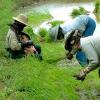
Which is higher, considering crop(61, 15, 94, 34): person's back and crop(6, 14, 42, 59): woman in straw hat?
crop(61, 15, 94, 34): person's back

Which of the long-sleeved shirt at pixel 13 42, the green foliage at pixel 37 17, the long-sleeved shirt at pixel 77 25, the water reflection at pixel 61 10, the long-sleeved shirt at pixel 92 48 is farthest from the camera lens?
the water reflection at pixel 61 10

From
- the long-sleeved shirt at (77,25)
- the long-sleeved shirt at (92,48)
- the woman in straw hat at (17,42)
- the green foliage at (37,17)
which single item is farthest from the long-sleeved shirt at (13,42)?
the green foliage at (37,17)

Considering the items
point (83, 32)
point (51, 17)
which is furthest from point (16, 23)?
point (51, 17)

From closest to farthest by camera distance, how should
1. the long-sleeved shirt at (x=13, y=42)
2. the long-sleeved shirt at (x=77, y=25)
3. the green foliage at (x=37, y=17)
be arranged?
the long-sleeved shirt at (x=77, y=25)
the long-sleeved shirt at (x=13, y=42)
the green foliage at (x=37, y=17)

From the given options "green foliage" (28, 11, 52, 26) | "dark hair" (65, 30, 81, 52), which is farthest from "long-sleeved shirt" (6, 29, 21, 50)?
"green foliage" (28, 11, 52, 26)

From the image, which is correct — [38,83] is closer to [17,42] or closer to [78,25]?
[78,25]

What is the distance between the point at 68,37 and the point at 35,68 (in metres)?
0.87

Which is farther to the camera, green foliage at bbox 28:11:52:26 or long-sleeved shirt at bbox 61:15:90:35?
green foliage at bbox 28:11:52:26

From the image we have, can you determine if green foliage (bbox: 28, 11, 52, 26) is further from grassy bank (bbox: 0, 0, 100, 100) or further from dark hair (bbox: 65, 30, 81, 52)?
dark hair (bbox: 65, 30, 81, 52)

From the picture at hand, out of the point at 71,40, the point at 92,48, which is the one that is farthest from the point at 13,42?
the point at 92,48

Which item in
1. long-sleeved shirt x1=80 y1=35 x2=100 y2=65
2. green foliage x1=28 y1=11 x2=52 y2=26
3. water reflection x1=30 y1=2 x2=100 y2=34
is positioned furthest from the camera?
water reflection x1=30 y1=2 x2=100 y2=34

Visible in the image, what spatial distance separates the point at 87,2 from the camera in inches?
1186

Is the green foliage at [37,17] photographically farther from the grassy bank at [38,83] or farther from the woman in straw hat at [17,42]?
the grassy bank at [38,83]

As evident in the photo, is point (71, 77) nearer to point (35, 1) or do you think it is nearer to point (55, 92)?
point (55, 92)
